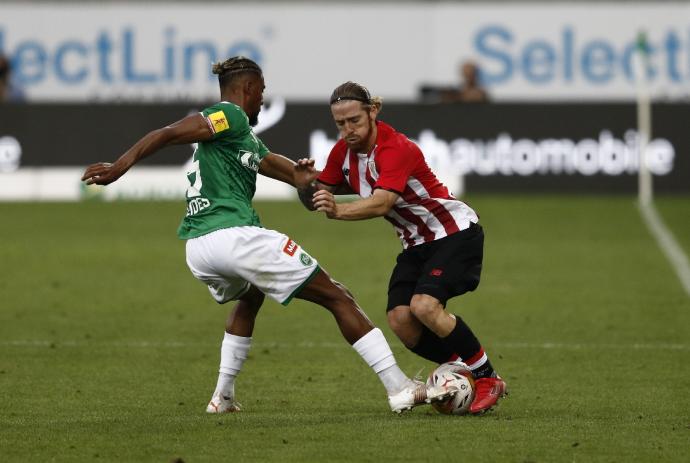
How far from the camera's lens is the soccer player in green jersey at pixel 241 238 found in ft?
26.6

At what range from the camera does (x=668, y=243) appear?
1834cm

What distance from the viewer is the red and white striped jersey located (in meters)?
8.38

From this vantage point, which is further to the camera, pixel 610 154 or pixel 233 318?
pixel 610 154

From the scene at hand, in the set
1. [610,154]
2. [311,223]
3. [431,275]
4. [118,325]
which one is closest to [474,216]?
[431,275]

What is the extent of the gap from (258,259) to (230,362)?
80 centimetres

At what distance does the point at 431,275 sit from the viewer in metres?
8.42

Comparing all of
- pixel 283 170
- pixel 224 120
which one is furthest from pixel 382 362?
pixel 224 120

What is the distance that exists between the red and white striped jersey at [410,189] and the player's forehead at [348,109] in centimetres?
23

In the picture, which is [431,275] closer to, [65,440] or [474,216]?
[474,216]

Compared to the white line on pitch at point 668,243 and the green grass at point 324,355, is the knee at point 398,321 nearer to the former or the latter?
the green grass at point 324,355

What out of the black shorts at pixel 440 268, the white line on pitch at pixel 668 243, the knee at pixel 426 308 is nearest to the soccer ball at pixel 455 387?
the knee at pixel 426 308

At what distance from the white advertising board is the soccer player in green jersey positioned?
20.1 metres

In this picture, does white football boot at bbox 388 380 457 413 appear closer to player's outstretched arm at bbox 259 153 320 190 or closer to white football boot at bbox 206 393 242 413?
white football boot at bbox 206 393 242 413

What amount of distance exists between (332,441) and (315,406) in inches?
48.0
